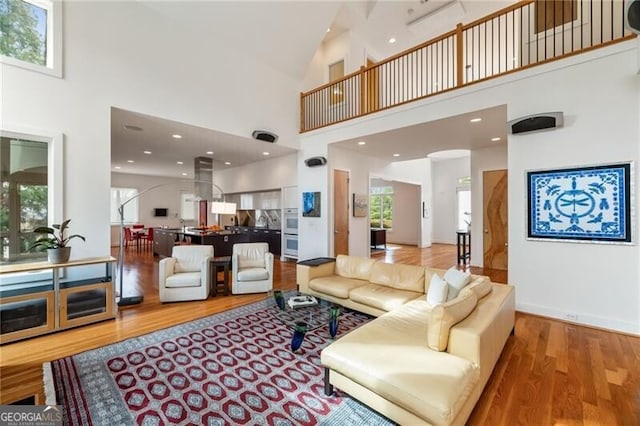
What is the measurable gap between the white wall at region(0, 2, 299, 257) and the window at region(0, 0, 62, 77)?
10cm

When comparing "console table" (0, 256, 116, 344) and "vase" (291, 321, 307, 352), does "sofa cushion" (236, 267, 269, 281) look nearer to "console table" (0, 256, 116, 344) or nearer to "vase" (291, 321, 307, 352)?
"console table" (0, 256, 116, 344)

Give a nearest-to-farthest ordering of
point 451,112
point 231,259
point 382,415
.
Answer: point 382,415 < point 451,112 < point 231,259

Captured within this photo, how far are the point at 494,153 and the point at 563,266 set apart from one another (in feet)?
12.1

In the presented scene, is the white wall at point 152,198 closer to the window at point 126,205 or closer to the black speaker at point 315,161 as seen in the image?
the window at point 126,205

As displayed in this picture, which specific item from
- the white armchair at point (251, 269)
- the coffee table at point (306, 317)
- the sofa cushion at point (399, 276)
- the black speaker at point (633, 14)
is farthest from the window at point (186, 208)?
the black speaker at point (633, 14)

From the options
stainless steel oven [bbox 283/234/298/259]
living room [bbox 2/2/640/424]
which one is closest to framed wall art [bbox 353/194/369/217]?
stainless steel oven [bbox 283/234/298/259]

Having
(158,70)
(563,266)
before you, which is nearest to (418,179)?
(563,266)

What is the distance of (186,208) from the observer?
42.1ft

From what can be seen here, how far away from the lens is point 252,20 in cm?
522

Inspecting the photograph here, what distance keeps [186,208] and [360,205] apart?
9116 millimetres

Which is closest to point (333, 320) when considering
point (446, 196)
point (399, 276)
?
point (399, 276)

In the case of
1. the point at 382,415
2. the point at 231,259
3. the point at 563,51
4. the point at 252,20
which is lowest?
the point at 382,415

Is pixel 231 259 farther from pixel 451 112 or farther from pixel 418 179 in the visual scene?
pixel 418 179

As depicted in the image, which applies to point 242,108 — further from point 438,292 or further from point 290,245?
point 438,292
